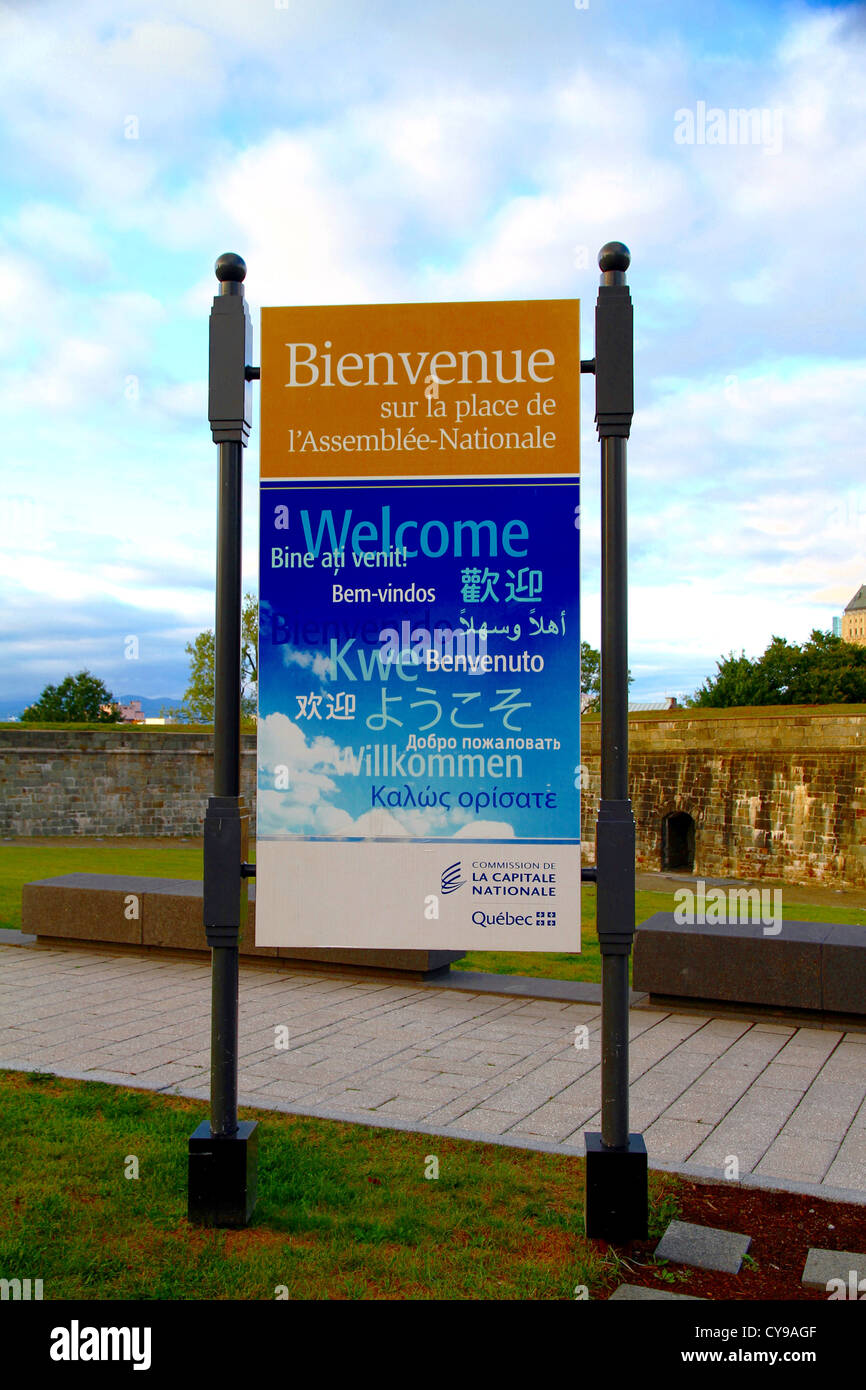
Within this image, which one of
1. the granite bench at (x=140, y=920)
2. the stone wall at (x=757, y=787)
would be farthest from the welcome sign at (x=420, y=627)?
the stone wall at (x=757, y=787)

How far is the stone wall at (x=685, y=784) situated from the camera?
1113 inches

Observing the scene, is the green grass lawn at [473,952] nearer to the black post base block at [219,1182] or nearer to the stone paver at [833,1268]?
the stone paver at [833,1268]

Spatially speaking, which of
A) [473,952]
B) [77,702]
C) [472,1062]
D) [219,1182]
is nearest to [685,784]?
[473,952]

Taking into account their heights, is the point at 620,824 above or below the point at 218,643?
below

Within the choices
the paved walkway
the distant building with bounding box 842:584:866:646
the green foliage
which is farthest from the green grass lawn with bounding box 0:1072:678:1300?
the distant building with bounding box 842:584:866:646

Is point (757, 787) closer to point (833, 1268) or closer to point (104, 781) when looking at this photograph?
point (104, 781)

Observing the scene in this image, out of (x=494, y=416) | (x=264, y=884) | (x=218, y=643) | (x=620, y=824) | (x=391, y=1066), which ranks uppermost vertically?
(x=494, y=416)

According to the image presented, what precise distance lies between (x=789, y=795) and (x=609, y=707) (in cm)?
2743

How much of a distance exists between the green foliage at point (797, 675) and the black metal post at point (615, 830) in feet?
195

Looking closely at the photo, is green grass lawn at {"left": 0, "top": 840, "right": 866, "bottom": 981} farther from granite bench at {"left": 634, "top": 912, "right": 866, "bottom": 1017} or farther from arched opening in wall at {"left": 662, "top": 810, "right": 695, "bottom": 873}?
arched opening in wall at {"left": 662, "top": 810, "right": 695, "bottom": 873}

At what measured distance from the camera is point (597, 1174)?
3.63 metres

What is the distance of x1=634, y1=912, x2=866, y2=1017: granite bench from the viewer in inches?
264
